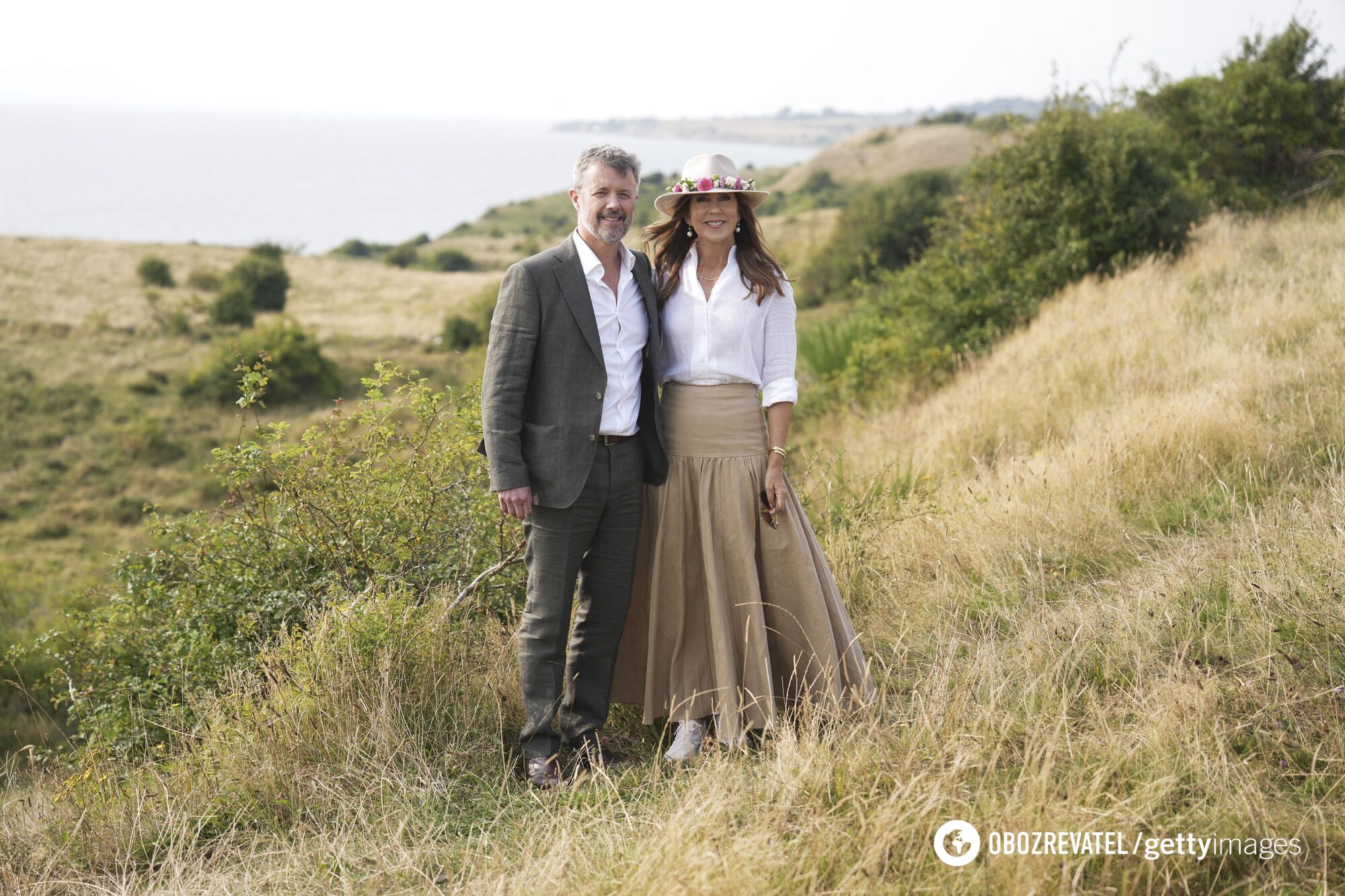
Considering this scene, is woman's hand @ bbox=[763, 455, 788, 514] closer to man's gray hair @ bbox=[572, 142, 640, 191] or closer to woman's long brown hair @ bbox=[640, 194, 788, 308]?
woman's long brown hair @ bbox=[640, 194, 788, 308]

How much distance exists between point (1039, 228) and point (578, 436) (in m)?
12.1

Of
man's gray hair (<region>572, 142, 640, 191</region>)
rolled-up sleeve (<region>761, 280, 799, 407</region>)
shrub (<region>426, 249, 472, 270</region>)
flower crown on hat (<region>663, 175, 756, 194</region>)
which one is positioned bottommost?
rolled-up sleeve (<region>761, 280, 799, 407</region>)

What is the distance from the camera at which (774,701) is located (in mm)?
3660

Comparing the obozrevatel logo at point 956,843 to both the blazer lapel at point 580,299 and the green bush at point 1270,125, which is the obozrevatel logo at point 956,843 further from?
the green bush at point 1270,125

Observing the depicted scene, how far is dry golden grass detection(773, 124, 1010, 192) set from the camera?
67062mm

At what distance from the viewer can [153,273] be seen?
4638 centimetres

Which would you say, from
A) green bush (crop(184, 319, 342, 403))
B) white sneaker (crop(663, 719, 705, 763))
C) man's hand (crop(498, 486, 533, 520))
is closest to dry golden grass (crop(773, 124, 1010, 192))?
green bush (crop(184, 319, 342, 403))

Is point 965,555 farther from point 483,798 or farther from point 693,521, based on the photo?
point 483,798

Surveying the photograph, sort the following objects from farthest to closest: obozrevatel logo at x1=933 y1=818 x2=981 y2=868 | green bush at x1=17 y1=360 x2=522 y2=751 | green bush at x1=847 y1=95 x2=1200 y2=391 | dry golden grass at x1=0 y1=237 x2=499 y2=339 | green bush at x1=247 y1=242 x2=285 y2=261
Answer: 1. green bush at x1=247 y1=242 x2=285 y2=261
2. dry golden grass at x1=0 y1=237 x2=499 y2=339
3. green bush at x1=847 y1=95 x2=1200 y2=391
4. green bush at x1=17 y1=360 x2=522 y2=751
5. obozrevatel logo at x1=933 y1=818 x2=981 y2=868

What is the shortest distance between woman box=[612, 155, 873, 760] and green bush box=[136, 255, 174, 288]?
49.2m

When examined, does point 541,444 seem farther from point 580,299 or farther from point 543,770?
point 543,770

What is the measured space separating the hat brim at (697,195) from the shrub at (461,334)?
34.8 meters

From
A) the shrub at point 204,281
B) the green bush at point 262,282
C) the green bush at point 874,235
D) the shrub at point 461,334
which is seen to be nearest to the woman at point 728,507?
the green bush at point 874,235

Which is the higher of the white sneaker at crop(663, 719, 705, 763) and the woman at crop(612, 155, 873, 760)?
the woman at crop(612, 155, 873, 760)
